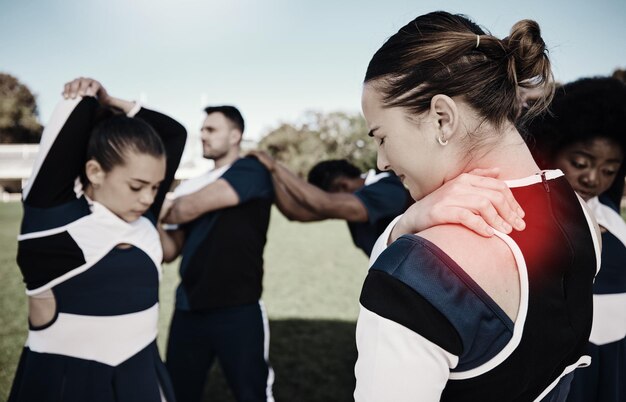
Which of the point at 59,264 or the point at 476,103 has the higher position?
the point at 476,103

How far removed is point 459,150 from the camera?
0.95 metres

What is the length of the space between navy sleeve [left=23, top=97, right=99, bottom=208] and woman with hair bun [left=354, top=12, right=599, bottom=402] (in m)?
1.55

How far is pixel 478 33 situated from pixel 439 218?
532 mm

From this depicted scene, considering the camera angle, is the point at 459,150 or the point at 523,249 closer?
the point at 523,249

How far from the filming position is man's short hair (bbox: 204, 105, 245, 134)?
3818 millimetres

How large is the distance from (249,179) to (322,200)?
26.7 inches

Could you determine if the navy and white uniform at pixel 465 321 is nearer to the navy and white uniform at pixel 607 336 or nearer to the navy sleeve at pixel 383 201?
the navy and white uniform at pixel 607 336

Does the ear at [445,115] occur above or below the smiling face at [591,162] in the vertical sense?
above

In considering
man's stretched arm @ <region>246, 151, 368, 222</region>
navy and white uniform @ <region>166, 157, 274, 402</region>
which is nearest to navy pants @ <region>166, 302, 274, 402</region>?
navy and white uniform @ <region>166, 157, 274, 402</region>

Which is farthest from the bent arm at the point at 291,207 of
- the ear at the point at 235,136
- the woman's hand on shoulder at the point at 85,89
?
the woman's hand on shoulder at the point at 85,89

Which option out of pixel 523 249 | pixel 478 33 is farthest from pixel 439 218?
pixel 478 33

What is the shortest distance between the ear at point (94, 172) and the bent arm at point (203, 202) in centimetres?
106

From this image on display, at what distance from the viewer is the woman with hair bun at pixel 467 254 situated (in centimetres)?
71

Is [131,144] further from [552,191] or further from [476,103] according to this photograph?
[552,191]
